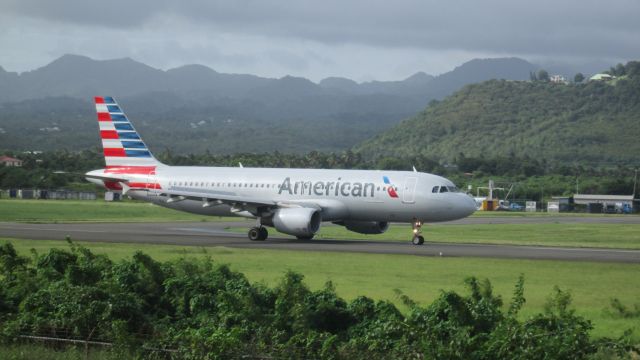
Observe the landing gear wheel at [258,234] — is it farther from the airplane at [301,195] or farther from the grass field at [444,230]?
the grass field at [444,230]

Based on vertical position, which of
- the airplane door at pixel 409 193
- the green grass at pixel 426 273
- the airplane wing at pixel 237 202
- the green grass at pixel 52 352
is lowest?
the green grass at pixel 52 352

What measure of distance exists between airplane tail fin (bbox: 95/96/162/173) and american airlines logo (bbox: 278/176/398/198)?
9.78 m

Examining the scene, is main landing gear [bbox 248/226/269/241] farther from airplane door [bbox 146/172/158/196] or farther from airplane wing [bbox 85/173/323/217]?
airplane door [bbox 146/172/158/196]

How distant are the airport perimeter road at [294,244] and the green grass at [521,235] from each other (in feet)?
14.7

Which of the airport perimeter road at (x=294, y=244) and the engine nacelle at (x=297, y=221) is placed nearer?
the airport perimeter road at (x=294, y=244)

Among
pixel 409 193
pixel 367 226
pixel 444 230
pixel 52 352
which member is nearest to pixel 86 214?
pixel 444 230

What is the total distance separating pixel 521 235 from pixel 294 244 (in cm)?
1964

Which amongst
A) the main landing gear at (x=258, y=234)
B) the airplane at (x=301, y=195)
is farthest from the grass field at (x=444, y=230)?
the main landing gear at (x=258, y=234)

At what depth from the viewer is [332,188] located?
51.1 meters

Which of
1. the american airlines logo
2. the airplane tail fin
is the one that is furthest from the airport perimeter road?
the airplane tail fin

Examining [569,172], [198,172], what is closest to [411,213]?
[198,172]

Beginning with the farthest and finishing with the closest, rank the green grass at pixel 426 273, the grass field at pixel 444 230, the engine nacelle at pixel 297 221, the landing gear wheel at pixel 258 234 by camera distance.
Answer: the grass field at pixel 444 230 → the landing gear wheel at pixel 258 234 → the engine nacelle at pixel 297 221 → the green grass at pixel 426 273

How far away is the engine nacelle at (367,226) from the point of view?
52.3m

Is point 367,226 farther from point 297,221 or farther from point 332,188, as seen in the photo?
point 297,221
